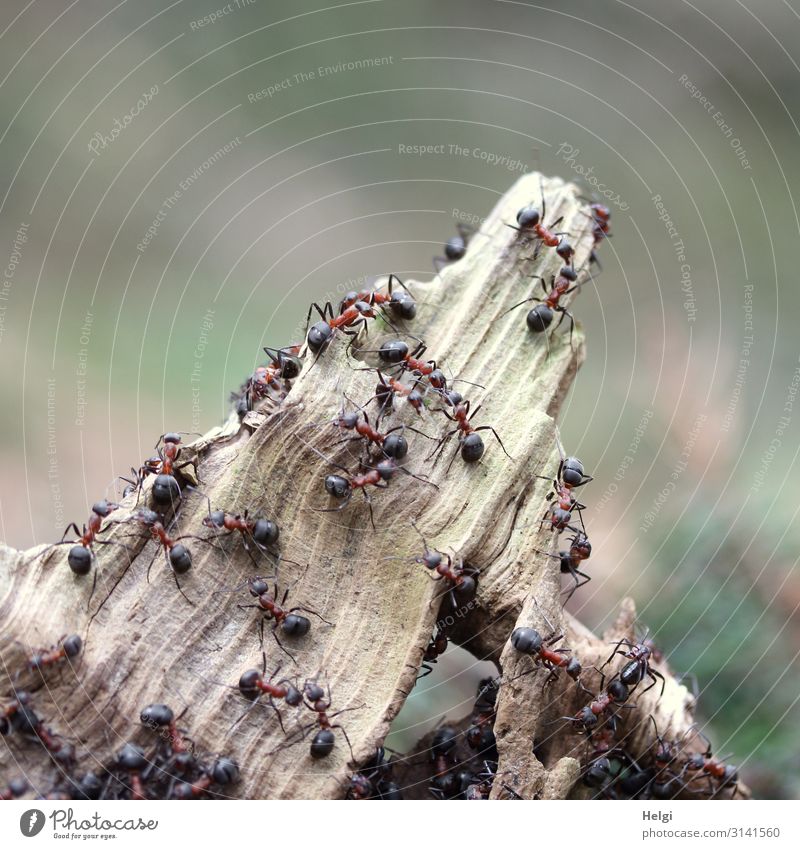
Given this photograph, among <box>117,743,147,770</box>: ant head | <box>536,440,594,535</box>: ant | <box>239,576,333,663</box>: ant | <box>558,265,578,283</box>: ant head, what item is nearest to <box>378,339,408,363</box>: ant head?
<box>536,440,594,535</box>: ant

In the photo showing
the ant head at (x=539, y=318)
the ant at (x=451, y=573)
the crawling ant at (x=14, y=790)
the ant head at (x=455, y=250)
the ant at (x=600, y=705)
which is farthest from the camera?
the ant head at (x=455, y=250)

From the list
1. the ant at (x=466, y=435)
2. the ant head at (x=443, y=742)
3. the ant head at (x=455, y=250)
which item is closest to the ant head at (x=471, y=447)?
the ant at (x=466, y=435)

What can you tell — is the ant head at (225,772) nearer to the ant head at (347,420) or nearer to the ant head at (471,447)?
the ant head at (347,420)

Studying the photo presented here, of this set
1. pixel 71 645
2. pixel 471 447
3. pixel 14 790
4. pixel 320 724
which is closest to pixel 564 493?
pixel 471 447

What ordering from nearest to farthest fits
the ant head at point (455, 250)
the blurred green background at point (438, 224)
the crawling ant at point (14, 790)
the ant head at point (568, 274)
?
1. the crawling ant at point (14, 790)
2. the ant head at point (568, 274)
3. the ant head at point (455, 250)
4. the blurred green background at point (438, 224)

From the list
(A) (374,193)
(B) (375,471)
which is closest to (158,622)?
(B) (375,471)

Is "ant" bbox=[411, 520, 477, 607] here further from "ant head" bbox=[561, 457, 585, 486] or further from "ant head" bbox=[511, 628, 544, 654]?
"ant head" bbox=[561, 457, 585, 486]

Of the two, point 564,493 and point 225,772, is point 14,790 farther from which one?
point 564,493
